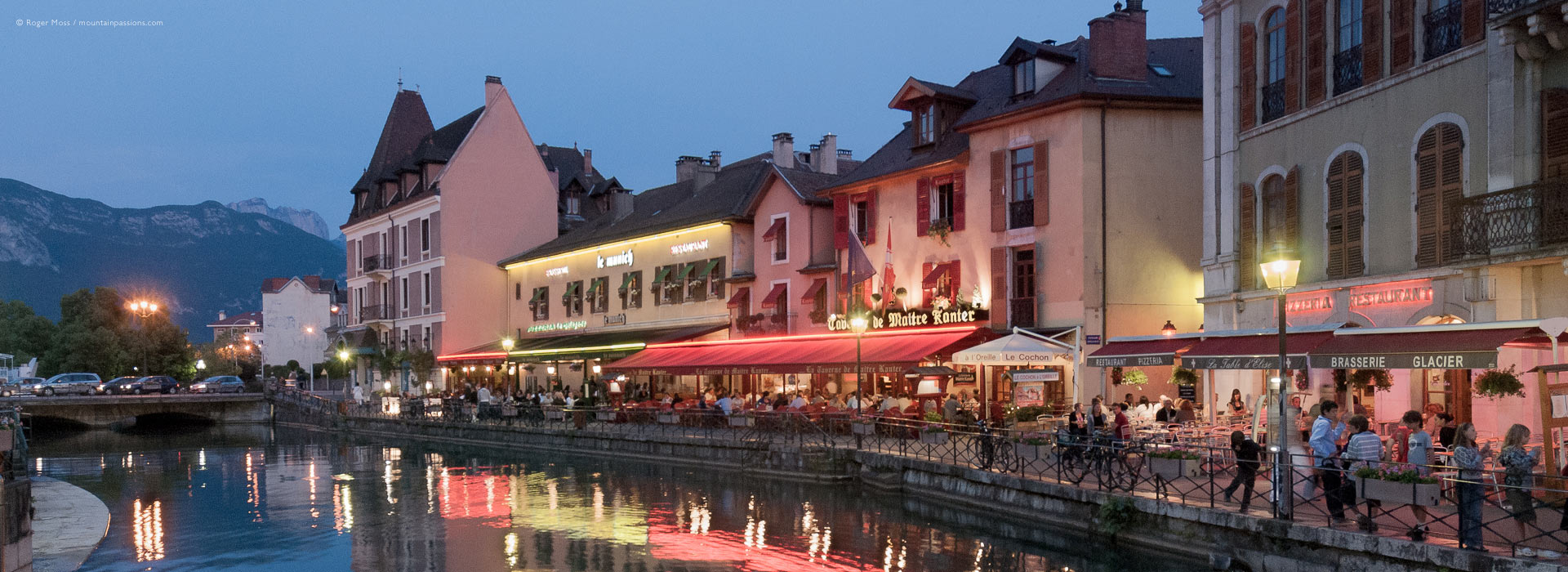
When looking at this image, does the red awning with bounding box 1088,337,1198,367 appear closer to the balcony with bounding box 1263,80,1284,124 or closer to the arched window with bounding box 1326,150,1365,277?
the arched window with bounding box 1326,150,1365,277

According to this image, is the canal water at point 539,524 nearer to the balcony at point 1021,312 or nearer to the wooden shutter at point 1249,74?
the balcony at point 1021,312

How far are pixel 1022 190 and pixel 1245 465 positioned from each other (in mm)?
15387

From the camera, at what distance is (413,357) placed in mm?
53219

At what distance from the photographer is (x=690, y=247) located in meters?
42.3

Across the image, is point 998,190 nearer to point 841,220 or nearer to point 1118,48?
point 1118,48

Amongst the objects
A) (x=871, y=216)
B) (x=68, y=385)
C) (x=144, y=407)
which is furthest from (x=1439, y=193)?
(x=68, y=385)

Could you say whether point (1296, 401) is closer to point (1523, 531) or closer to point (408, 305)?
point (1523, 531)

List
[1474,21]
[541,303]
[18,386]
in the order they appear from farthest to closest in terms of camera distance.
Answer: [18,386] < [541,303] < [1474,21]

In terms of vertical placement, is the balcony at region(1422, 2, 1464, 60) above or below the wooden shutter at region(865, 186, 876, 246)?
above

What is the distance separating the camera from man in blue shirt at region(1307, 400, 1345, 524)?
45.1ft

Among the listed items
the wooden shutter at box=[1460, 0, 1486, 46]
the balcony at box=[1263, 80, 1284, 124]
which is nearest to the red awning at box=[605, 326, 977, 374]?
the balcony at box=[1263, 80, 1284, 124]

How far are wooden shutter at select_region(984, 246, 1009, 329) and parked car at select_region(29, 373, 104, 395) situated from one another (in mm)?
47968

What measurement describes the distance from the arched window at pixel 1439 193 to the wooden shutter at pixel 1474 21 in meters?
1.22

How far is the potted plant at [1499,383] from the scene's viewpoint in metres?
15.1
